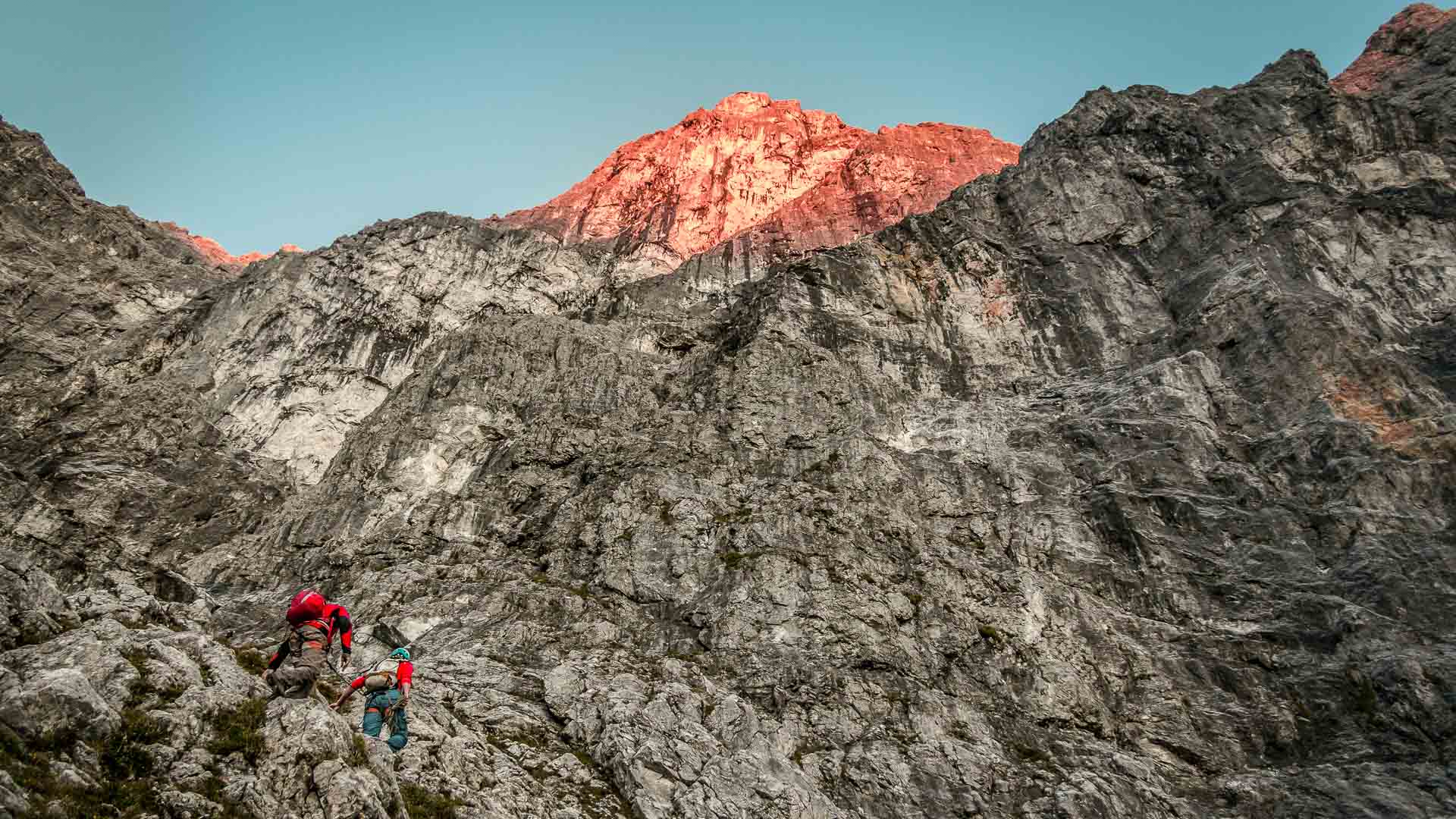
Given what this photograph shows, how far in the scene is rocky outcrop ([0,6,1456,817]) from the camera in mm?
27234

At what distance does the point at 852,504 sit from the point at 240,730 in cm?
3107

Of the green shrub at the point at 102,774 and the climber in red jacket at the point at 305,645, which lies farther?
the climber in red jacket at the point at 305,645

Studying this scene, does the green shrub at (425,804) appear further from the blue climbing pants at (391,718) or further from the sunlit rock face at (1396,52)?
the sunlit rock face at (1396,52)

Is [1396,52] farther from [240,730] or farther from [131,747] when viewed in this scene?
[131,747]

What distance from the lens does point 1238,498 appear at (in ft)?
132

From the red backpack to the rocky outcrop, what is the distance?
1.50 meters

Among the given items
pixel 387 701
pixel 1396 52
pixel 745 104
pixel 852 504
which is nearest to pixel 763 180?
pixel 745 104

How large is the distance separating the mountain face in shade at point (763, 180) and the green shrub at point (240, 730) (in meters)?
70.8

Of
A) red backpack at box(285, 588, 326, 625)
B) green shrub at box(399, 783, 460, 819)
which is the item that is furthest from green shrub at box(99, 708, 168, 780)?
green shrub at box(399, 783, 460, 819)

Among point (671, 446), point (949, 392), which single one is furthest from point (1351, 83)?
point (671, 446)

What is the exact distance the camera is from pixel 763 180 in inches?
3942

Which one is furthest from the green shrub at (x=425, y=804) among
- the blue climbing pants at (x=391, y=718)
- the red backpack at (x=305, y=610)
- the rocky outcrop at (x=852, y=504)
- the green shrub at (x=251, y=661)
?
the green shrub at (x=251, y=661)

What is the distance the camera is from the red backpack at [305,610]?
15.8 meters

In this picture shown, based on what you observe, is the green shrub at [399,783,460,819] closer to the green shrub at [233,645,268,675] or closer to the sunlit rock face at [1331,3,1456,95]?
the green shrub at [233,645,268,675]
